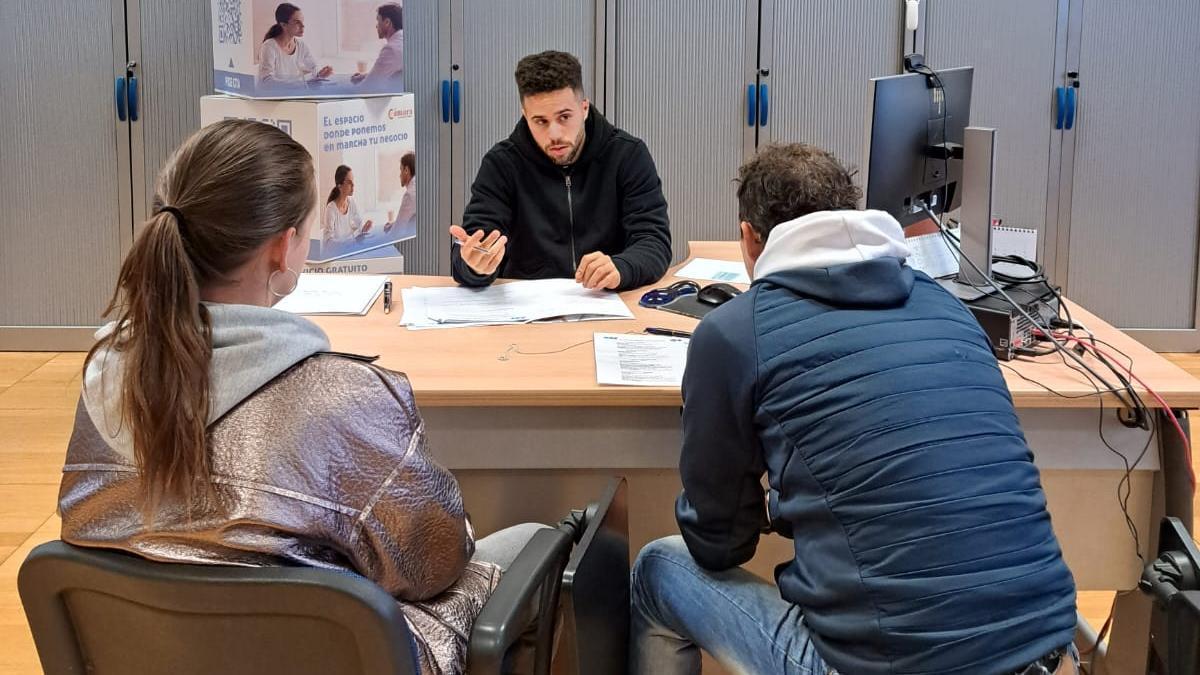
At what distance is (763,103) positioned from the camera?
15.6ft

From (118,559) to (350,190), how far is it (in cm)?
315

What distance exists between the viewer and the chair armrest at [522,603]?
1.38 metres

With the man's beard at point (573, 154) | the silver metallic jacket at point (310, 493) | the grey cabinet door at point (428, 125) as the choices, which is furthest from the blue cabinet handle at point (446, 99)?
the silver metallic jacket at point (310, 493)

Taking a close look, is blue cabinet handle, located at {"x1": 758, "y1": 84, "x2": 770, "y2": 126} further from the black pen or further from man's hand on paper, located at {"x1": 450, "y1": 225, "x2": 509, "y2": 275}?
the black pen

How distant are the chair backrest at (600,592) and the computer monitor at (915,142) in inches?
37.0

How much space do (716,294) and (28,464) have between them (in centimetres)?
231

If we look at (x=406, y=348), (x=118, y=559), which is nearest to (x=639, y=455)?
(x=406, y=348)

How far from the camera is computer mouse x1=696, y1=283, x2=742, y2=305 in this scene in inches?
101

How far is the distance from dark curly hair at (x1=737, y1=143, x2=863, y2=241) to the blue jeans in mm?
521

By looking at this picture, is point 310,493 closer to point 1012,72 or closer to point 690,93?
point 690,93

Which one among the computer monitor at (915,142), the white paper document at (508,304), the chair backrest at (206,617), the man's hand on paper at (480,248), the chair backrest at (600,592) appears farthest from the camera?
the man's hand on paper at (480,248)

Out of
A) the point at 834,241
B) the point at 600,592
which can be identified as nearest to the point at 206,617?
the point at 600,592

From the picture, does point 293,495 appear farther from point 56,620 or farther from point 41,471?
point 41,471

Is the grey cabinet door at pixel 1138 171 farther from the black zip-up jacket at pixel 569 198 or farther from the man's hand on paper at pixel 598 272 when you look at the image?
the man's hand on paper at pixel 598 272
